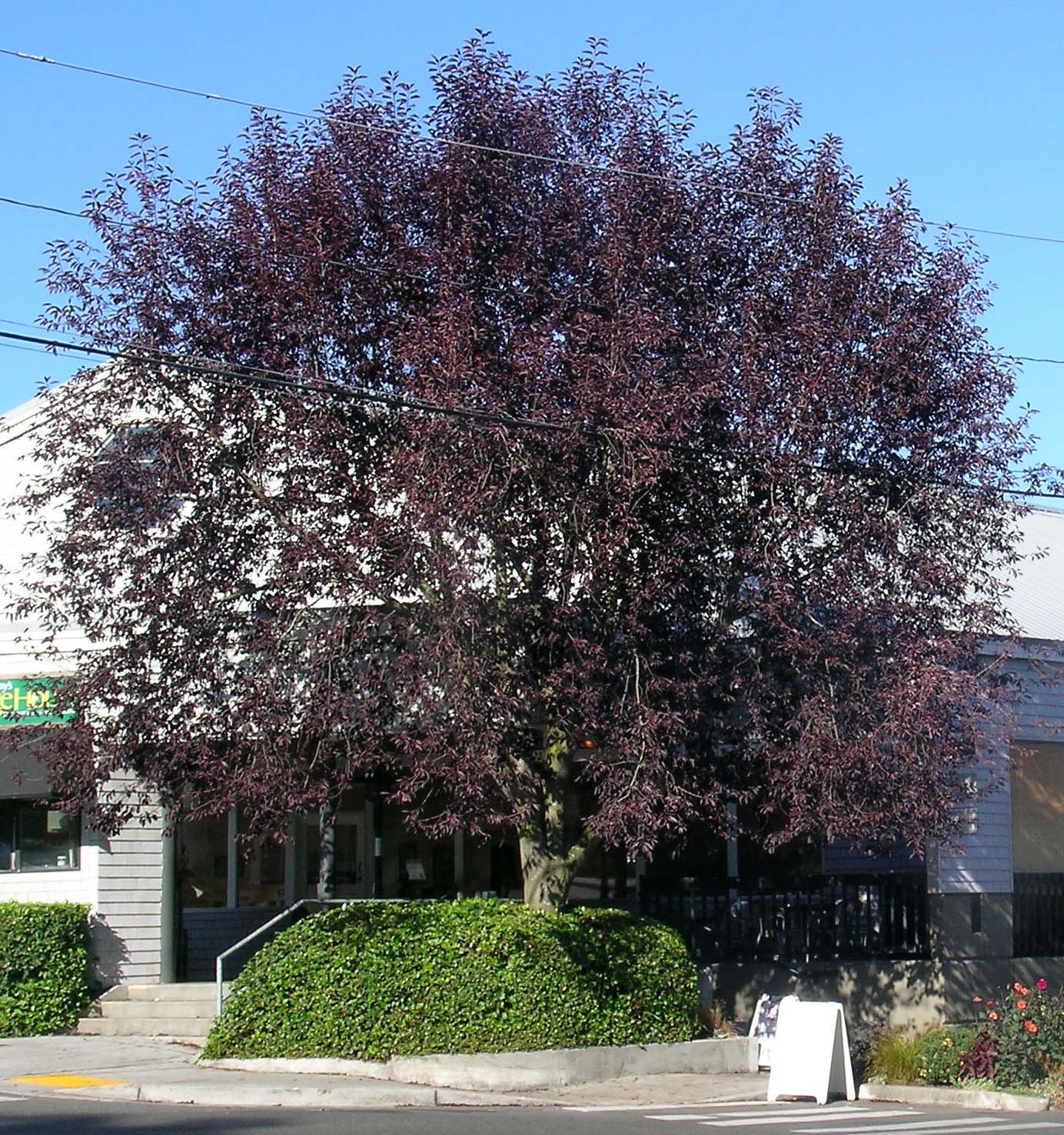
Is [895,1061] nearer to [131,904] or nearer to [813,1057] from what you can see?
[813,1057]

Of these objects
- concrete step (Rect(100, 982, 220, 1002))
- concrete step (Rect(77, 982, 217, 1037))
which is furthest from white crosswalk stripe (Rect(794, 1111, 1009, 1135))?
concrete step (Rect(100, 982, 220, 1002))

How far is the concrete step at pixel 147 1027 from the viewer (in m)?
18.5

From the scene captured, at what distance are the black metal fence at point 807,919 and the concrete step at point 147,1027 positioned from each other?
5204 mm

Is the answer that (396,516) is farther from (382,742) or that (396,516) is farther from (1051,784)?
(1051,784)

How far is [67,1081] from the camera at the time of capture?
49.6 feet

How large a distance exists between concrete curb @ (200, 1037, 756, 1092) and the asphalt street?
1019 millimetres

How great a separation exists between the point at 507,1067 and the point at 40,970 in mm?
6569

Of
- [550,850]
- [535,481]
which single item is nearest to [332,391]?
[535,481]

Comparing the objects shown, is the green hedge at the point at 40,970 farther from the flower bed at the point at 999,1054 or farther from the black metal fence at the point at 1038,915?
the black metal fence at the point at 1038,915

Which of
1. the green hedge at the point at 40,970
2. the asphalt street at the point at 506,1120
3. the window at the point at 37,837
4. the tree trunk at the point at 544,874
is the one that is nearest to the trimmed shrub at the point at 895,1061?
the asphalt street at the point at 506,1120

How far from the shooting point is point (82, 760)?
627 inches

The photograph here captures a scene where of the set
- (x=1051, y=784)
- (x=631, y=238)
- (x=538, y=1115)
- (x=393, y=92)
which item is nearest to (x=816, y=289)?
(x=631, y=238)

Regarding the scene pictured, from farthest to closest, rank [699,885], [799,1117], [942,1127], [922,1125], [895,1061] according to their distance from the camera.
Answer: [699,885], [895,1061], [799,1117], [922,1125], [942,1127]

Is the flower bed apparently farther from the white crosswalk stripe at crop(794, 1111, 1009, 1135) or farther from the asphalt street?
the white crosswalk stripe at crop(794, 1111, 1009, 1135)
